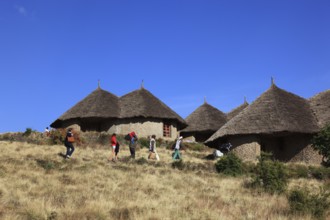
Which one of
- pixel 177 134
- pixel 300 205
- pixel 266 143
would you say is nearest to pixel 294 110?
pixel 266 143

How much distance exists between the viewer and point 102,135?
31906mm

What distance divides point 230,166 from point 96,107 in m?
18.9

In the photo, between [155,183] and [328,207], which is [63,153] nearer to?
[155,183]

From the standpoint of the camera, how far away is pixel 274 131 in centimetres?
2667

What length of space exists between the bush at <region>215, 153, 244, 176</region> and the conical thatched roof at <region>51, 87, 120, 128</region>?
56.2 feet

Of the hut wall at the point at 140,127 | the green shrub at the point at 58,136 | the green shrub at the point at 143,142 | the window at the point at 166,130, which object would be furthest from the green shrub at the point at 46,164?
the window at the point at 166,130

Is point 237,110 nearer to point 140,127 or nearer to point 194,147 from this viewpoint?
point 140,127

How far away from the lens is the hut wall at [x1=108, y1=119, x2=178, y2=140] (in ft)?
120

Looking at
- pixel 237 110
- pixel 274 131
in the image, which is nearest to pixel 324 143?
pixel 274 131

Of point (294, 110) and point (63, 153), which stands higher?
point (294, 110)

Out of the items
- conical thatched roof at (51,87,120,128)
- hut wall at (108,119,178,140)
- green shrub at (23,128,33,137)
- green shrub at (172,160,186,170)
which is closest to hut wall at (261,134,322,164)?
green shrub at (172,160,186,170)

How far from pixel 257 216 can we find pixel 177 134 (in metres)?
28.5

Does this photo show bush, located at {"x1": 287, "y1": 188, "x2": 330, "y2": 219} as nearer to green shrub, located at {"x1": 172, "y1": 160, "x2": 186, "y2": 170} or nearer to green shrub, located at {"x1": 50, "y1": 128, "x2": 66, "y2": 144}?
green shrub, located at {"x1": 172, "y1": 160, "x2": 186, "y2": 170}

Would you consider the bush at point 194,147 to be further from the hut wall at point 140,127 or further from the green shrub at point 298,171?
the green shrub at point 298,171
